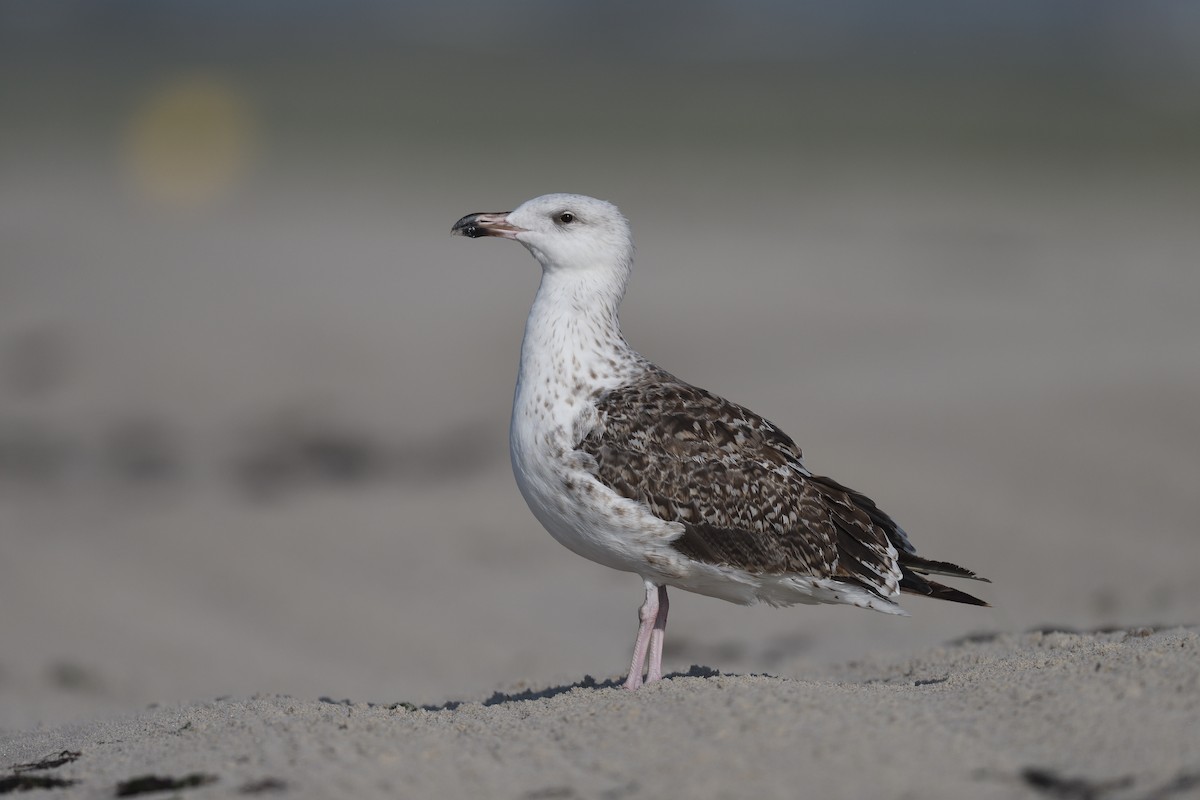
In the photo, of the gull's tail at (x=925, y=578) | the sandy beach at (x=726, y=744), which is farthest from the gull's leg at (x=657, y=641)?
the gull's tail at (x=925, y=578)

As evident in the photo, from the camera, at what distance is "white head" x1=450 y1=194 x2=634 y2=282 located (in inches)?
275

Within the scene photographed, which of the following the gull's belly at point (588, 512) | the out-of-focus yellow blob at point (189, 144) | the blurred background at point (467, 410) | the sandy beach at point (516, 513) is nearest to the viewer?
the sandy beach at point (516, 513)

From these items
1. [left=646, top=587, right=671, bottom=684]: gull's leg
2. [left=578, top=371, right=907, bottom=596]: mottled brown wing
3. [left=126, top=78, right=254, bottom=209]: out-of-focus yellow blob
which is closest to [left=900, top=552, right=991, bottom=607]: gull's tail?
[left=578, top=371, right=907, bottom=596]: mottled brown wing

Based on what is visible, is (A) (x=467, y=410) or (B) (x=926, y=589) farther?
(A) (x=467, y=410)

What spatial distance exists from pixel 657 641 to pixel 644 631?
0.36ft

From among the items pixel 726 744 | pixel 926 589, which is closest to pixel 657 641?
pixel 926 589

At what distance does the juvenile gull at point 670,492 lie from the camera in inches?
246

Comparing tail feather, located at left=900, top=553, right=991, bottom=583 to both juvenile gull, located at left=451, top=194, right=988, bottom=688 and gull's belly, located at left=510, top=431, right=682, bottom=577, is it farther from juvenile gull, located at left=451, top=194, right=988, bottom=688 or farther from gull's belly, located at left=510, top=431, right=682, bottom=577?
gull's belly, located at left=510, top=431, right=682, bottom=577

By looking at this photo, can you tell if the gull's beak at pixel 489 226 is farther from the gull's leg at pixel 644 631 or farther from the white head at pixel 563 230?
the gull's leg at pixel 644 631

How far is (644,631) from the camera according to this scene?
647 centimetres

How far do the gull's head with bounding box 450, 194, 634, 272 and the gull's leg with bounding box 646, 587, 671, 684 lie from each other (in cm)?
159

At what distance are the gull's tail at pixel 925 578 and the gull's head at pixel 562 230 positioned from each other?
1933 millimetres

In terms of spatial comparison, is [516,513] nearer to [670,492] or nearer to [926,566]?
[926,566]

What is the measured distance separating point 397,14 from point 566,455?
4498 inches
